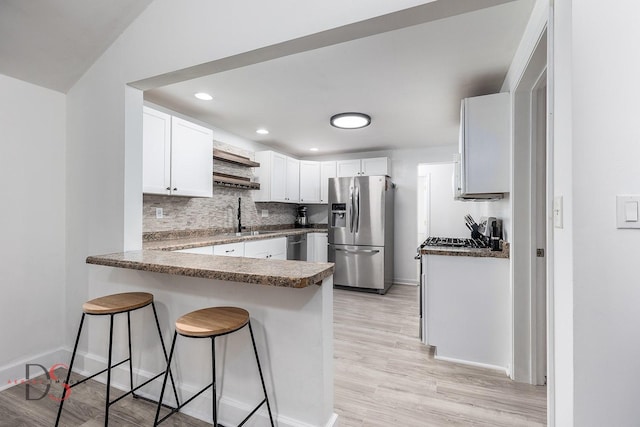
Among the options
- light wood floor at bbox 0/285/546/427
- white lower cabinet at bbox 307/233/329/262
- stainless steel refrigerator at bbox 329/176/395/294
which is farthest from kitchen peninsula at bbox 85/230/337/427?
white lower cabinet at bbox 307/233/329/262

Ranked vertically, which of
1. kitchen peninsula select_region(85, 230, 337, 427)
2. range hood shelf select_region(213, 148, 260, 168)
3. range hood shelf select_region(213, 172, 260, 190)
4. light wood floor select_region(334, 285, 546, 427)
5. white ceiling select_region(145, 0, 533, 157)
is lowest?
light wood floor select_region(334, 285, 546, 427)

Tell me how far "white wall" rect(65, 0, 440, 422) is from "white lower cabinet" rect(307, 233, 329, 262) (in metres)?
3.04

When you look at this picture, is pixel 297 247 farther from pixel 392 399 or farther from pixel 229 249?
pixel 392 399

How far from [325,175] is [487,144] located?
3.24 metres

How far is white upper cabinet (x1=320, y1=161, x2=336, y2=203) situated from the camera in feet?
16.9

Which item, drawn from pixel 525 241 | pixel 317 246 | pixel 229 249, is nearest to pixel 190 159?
pixel 229 249

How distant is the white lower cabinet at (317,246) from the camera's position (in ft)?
16.0

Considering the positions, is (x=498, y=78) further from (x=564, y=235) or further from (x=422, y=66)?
(x=564, y=235)

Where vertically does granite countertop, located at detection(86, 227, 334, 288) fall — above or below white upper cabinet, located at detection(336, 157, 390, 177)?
below

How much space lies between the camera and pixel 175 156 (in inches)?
116

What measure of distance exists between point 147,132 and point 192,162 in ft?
1.79

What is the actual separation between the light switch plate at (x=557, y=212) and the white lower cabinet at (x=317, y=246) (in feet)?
12.5

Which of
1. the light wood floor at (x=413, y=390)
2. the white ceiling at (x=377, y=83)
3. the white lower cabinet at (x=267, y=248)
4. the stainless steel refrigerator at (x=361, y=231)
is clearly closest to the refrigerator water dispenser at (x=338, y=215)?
the stainless steel refrigerator at (x=361, y=231)

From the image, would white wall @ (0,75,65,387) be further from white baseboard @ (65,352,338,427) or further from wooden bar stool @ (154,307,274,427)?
wooden bar stool @ (154,307,274,427)
